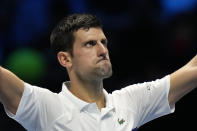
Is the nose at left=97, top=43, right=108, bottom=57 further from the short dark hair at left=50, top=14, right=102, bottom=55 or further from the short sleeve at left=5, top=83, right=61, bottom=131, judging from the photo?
the short sleeve at left=5, top=83, right=61, bottom=131

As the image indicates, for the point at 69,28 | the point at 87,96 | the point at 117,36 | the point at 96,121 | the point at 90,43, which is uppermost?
the point at 69,28

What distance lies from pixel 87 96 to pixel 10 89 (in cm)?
73

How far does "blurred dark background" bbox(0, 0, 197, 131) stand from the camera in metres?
5.52

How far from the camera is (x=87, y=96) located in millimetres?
3207

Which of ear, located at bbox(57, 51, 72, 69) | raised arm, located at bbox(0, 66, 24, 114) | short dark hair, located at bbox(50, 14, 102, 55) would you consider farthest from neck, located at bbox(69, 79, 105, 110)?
raised arm, located at bbox(0, 66, 24, 114)

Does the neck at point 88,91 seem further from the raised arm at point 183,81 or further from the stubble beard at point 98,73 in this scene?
the raised arm at point 183,81

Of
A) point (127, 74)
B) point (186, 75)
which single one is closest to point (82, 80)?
point (186, 75)

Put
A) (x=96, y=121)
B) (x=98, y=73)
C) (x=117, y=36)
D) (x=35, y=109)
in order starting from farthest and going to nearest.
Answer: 1. (x=117, y=36)
2. (x=98, y=73)
3. (x=96, y=121)
4. (x=35, y=109)

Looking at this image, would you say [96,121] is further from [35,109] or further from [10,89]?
[10,89]

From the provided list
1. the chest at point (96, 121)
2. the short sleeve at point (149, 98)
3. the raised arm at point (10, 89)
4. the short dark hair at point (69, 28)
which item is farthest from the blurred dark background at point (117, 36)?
the raised arm at point (10, 89)

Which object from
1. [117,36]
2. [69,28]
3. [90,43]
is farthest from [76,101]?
[117,36]

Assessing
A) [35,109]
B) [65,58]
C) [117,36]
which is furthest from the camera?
[117,36]

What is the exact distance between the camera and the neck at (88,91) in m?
3.20

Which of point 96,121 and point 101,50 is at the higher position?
point 101,50
